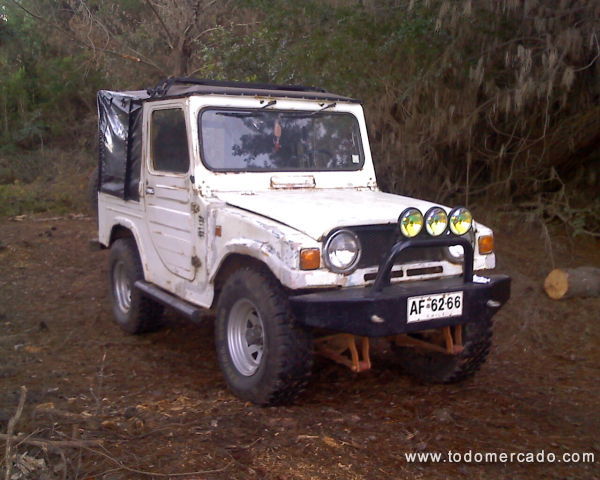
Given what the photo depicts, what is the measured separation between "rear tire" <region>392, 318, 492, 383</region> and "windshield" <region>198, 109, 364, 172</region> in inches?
60.3

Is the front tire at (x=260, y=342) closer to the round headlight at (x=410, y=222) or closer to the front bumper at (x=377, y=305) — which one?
the front bumper at (x=377, y=305)

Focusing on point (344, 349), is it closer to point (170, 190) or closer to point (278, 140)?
point (278, 140)

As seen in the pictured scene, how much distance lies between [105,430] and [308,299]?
4.39 ft

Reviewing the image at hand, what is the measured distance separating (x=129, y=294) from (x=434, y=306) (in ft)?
10.4

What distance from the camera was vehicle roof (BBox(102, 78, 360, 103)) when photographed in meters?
4.97

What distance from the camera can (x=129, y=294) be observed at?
6180mm

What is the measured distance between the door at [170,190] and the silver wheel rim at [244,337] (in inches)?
25.5

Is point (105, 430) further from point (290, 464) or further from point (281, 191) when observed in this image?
point (281, 191)

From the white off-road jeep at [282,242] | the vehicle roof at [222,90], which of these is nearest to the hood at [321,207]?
the white off-road jeep at [282,242]

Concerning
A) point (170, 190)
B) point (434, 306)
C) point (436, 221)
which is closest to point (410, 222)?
point (436, 221)

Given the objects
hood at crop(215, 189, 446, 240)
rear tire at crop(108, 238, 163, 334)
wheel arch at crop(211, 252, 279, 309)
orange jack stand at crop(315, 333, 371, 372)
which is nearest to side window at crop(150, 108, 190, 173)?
hood at crop(215, 189, 446, 240)

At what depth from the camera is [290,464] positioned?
3.48 metres

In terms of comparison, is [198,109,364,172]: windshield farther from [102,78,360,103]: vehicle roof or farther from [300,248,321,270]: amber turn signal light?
[300,248,321,270]: amber turn signal light

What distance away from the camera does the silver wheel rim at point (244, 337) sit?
4367 mm
